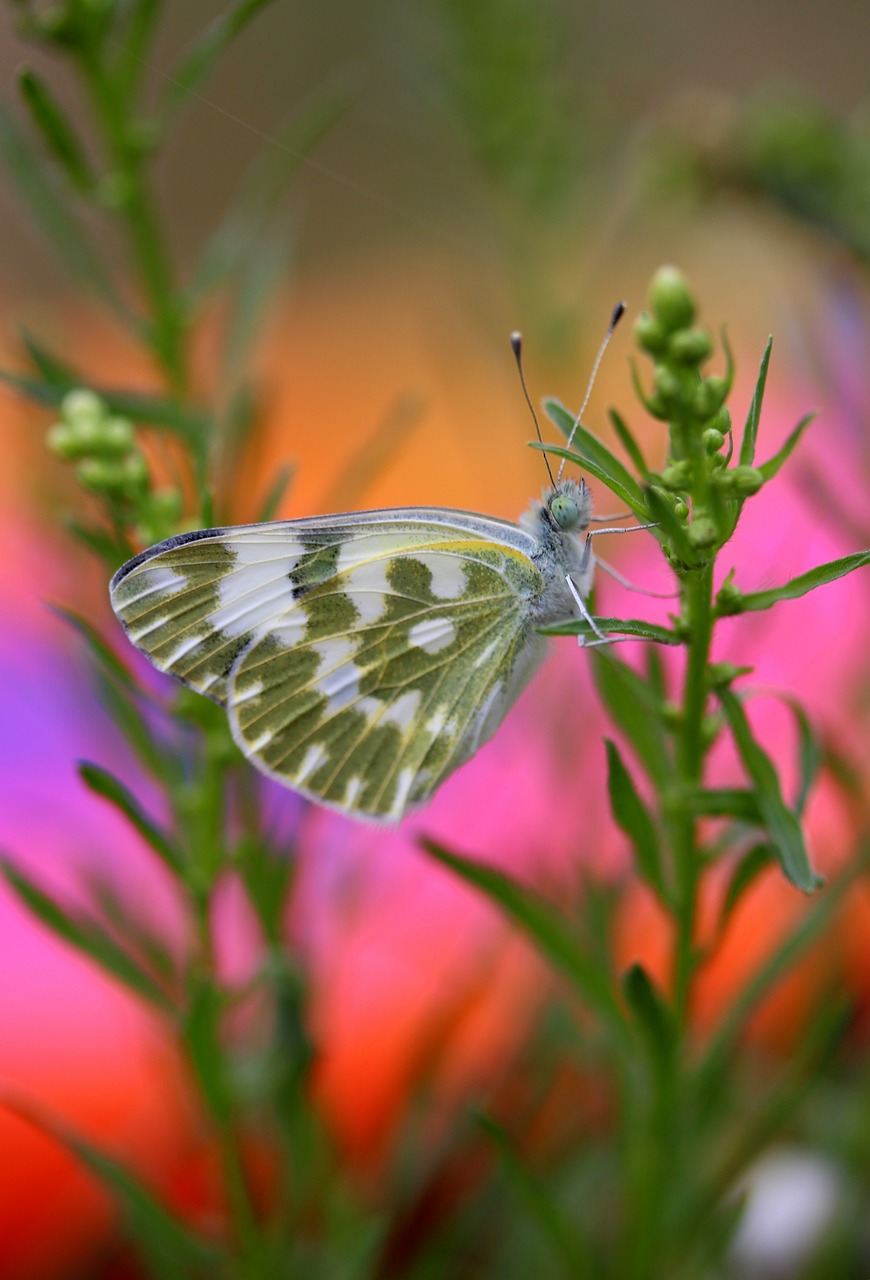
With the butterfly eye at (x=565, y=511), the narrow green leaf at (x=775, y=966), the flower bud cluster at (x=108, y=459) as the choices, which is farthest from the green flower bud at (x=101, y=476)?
the narrow green leaf at (x=775, y=966)

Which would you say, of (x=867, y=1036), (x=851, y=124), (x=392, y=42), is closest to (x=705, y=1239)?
(x=867, y=1036)

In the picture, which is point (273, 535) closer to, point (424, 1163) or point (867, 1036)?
point (424, 1163)

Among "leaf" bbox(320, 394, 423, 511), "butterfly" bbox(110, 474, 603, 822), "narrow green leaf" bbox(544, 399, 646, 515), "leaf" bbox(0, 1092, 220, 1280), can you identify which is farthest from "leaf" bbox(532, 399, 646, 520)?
"leaf" bbox(0, 1092, 220, 1280)

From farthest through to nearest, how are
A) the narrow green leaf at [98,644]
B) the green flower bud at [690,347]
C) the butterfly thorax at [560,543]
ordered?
the butterfly thorax at [560,543] → the narrow green leaf at [98,644] → the green flower bud at [690,347]

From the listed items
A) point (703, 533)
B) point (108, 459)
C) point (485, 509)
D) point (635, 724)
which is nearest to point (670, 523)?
point (703, 533)

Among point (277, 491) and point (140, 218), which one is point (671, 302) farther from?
point (140, 218)

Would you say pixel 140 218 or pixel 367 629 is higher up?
pixel 140 218

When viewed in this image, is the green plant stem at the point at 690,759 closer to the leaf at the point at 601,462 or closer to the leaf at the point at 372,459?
the leaf at the point at 601,462
